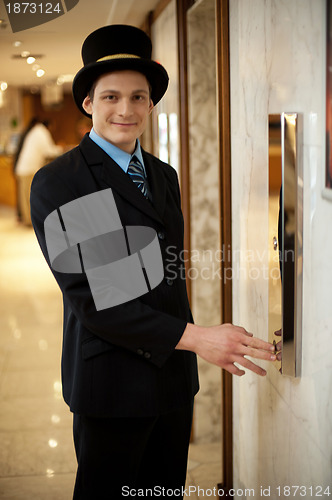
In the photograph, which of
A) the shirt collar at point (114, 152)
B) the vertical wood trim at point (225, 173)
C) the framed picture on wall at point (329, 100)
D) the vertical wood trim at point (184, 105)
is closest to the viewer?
the framed picture on wall at point (329, 100)

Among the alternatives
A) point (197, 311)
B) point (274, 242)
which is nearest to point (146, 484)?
point (274, 242)

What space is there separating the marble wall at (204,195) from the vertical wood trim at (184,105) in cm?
3

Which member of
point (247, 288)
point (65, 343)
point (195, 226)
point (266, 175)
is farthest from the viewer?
point (195, 226)

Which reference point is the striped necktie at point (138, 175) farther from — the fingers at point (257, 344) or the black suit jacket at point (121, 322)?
the fingers at point (257, 344)

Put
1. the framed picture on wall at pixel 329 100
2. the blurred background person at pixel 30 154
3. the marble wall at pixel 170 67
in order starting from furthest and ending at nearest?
the blurred background person at pixel 30 154 → the marble wall at pixel 170 67 → the framed picture on wall at pixel 329 100

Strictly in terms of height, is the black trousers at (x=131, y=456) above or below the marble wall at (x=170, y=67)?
below

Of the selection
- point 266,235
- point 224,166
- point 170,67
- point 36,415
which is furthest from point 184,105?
point 36,415

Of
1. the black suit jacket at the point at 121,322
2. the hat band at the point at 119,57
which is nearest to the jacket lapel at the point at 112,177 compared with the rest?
the black suit jacket at the point at 121,322

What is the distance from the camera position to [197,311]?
10.0ft

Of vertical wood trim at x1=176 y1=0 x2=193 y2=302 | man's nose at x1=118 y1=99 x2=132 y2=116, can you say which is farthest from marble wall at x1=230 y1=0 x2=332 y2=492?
→ vertical wood trim at x1=176 y1=0 x2=193 y2=302

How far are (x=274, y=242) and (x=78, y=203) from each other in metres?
0.62

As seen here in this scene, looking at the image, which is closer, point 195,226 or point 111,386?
point 111,386

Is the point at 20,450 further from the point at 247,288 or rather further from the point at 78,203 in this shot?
the point at 78,203

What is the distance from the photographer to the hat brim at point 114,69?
5.11 feet
